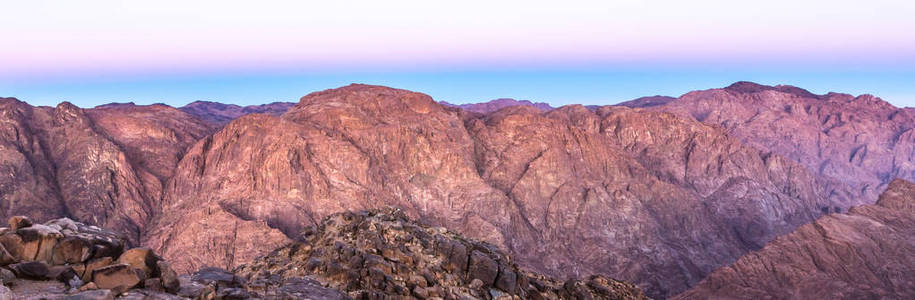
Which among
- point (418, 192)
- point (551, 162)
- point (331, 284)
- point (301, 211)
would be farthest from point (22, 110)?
point (331, 284)

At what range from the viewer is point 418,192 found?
143 metres

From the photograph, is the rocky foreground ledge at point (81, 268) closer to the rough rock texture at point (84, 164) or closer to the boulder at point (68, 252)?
the boulder at point (68, 252)

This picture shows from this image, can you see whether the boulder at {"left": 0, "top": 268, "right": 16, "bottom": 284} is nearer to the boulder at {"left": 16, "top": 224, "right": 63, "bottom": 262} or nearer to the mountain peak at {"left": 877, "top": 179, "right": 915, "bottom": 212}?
the boulder at {"left": 16, "top": 224, "right": 63, "bottom": 262}

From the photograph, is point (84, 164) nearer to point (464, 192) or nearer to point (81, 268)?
point (464, 192)

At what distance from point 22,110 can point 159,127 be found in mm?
29685

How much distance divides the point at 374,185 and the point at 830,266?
96.9 metres

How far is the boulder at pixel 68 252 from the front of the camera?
53.5 feet

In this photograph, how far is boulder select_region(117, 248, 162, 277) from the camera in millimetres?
16516

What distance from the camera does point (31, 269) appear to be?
15.1 meters

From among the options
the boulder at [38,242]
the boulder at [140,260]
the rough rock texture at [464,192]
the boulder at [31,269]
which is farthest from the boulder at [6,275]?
the rough rock texture at [464,192]

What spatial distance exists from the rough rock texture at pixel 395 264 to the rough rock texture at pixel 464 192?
86.6 meters

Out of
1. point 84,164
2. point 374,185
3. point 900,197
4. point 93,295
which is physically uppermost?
point 93,295

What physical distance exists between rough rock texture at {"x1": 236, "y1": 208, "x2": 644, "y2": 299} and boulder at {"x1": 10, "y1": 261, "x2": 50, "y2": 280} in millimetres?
7118

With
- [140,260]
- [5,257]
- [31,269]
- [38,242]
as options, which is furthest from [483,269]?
[5,257]
